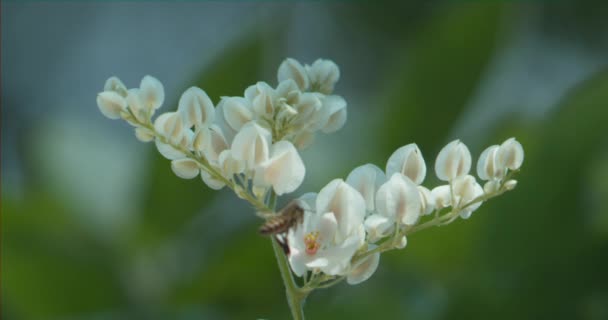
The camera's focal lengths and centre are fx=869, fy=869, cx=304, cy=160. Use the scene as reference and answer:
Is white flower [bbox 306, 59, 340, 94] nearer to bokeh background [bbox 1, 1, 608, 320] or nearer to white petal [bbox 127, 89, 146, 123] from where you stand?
white petal [bbox 127, 89, 146, 123]

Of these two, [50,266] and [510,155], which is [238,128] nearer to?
[510,155]

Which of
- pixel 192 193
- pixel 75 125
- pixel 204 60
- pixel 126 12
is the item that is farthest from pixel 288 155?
pixel 126 12

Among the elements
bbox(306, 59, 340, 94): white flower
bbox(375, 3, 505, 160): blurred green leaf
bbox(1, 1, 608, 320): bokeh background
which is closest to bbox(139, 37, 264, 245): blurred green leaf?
bbox(1, 1, 608, 320): bokeh background

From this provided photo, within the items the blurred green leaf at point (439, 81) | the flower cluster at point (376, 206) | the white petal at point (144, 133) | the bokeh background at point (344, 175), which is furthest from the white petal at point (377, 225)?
the blurred green leaf at point (439, 81)

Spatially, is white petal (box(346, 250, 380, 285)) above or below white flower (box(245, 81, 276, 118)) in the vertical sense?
below

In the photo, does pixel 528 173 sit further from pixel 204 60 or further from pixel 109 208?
pixel 109 208

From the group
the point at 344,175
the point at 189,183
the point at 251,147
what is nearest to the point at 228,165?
the point at 251,147

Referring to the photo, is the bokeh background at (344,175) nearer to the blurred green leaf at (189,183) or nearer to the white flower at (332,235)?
the blurred green leaf at (189,183)
